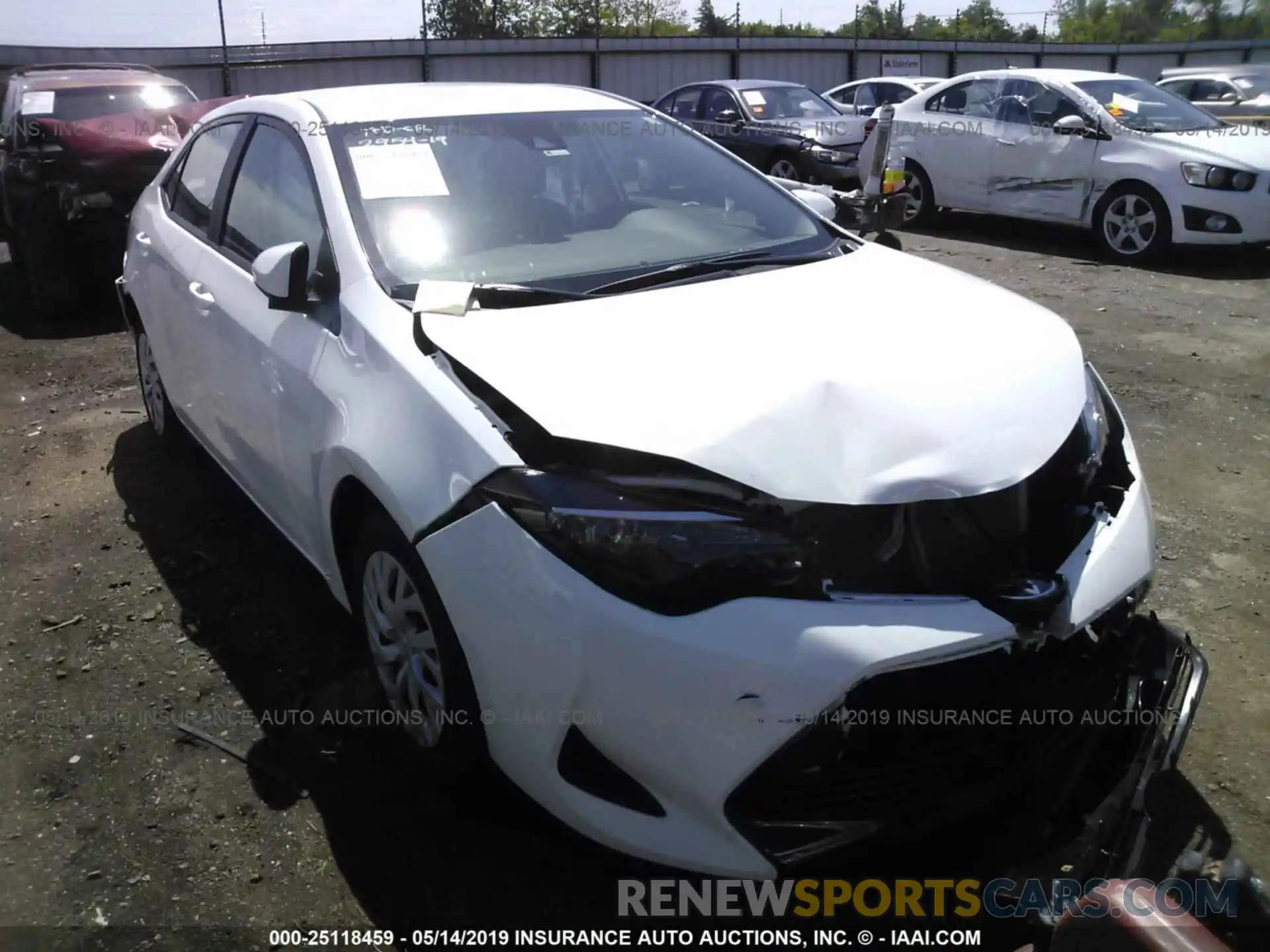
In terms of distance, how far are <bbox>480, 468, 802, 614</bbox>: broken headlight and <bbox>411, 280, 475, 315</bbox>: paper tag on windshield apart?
28.5 inches

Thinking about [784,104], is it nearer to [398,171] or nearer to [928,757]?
[398,171]

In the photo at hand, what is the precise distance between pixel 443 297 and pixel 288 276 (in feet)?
1.61

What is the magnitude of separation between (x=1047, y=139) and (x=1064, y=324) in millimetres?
7459

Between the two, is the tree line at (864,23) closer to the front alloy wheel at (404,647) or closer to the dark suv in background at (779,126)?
the dark suv in background at (779,126)

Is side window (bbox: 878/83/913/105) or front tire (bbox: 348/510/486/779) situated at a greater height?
side window (bbox: 878/83/913/105)

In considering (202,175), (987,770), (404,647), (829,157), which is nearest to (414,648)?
(404,647)

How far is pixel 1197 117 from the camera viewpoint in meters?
9.26

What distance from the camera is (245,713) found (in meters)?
3.03

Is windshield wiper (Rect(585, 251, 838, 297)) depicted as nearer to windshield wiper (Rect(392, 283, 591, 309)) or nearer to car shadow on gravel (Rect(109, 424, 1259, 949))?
windshield wiper (Rect(392, 283, 591, 309))

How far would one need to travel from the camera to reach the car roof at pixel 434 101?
3.31m

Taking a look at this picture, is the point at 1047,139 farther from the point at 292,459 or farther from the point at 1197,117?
the point at 292,459

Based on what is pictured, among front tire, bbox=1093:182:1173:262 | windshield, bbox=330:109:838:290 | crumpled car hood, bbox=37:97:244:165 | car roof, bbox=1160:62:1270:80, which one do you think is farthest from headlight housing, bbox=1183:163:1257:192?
car roof, bbox=1160:62:1270:80

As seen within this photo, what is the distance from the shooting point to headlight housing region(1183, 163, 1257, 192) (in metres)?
8.15

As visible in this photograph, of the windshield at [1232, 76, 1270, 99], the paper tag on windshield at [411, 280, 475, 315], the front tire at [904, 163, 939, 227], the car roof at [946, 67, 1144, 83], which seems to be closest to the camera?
the paper tag on windshield at [411, 280, 475, 315]
